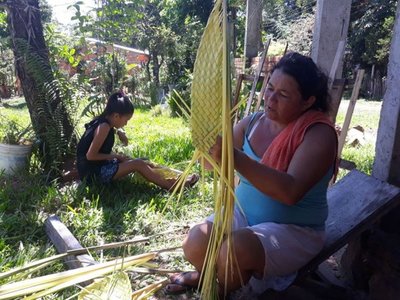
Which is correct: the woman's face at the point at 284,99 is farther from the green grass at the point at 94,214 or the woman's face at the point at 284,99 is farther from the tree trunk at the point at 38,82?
the tree trunk at the point at 38,82

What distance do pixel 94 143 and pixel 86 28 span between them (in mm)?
2095

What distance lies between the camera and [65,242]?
2588mm

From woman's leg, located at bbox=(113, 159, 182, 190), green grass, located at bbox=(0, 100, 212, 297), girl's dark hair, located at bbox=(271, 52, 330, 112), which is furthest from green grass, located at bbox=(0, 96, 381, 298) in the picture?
girl's dark hair, located at bbox=(271, 52, 330, 112)

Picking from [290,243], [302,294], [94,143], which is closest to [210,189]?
[94,143]

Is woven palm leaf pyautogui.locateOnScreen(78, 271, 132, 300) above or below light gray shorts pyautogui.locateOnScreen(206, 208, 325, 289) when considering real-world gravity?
below

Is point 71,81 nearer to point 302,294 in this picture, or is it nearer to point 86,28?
point 86,28

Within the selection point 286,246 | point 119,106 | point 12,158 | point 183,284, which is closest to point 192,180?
point 119,106

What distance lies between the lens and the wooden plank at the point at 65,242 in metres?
2.31

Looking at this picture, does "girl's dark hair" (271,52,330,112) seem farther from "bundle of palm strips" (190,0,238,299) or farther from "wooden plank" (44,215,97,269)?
"wooden plank" (44,215,97,269)

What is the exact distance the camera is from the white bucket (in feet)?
13.9

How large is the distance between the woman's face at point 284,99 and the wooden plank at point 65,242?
1.31 metres

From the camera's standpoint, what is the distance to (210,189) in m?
3.91

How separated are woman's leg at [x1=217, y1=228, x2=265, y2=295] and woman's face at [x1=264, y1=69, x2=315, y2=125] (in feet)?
1.73

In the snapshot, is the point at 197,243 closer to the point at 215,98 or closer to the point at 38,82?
the point at 215,98
